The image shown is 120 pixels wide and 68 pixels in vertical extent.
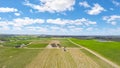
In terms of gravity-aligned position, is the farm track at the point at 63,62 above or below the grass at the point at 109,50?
below

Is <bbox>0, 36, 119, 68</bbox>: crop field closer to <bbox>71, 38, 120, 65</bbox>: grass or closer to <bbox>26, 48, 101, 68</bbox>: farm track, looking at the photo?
<bbox>26, 48, 101, 68</bbox>: farm track

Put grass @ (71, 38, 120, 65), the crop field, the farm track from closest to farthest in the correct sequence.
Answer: the farm track < the crop field < grass @ (71, 38, 120, 65)

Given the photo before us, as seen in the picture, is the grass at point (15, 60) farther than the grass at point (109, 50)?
No

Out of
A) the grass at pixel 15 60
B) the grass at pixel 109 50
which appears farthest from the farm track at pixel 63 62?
the grass at pixel 109 50

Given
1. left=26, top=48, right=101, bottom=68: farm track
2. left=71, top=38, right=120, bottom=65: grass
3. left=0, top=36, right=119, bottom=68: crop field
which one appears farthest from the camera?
left=71, top=38, right=120, bottom=65: grass

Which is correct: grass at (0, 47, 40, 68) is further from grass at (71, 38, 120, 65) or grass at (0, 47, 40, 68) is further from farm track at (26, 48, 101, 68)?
grass at (71, 38, 120, 65)

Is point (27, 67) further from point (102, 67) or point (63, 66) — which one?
point (102, 67)

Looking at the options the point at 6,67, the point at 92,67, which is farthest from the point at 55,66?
the point at 6,67

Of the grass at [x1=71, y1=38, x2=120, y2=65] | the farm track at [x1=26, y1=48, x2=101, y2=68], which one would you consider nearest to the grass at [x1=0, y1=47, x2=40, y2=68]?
the farm track at [x1=26, y1=48, x2=101, y2=68]

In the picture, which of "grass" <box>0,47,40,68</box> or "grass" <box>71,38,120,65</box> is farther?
"grass" <box>71,38,120,65</box>

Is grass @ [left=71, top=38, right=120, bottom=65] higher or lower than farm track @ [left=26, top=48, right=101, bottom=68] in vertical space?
higher

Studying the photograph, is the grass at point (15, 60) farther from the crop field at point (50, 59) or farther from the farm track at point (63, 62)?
the farm track at point (63, 62)
